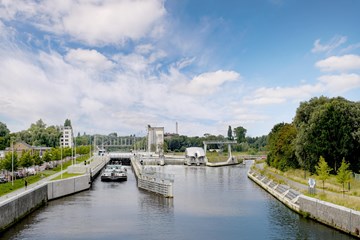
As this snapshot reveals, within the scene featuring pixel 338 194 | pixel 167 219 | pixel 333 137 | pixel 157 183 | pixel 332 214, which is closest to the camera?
pixel 332 214

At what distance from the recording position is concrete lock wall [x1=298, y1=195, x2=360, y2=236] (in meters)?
28.6

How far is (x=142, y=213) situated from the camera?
3941 centimetres

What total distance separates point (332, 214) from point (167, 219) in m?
14.0

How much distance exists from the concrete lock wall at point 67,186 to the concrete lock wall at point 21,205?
2.16 m

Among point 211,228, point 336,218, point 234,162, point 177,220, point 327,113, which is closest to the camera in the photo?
point 336,218

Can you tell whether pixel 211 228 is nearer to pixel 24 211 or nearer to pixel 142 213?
pixel 142 213

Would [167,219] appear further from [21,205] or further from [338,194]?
[338,194]

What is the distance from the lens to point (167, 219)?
3631cm

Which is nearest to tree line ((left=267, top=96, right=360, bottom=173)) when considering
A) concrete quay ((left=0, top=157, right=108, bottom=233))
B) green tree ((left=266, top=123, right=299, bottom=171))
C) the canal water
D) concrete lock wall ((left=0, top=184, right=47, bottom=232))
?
green tree ((left=266, top=123, right=299, bottom=171))

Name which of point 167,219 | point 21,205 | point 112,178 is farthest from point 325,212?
point 112,178

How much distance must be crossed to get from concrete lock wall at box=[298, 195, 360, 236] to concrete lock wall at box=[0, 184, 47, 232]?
1002 inches

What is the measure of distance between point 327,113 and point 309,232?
2849cm

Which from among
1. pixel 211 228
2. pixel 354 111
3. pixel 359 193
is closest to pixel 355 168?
pixel 354 111

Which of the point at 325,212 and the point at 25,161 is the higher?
the point at 25,161
